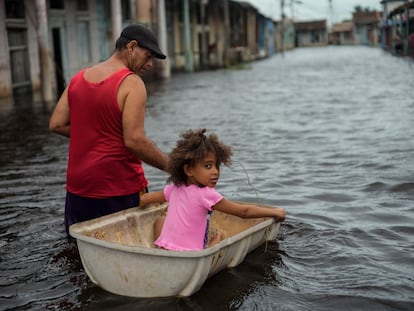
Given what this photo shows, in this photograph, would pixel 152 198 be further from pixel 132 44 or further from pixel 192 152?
pixel 132 44

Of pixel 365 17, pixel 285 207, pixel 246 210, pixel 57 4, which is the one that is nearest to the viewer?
pixel 246 210

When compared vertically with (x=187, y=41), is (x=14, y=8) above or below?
above

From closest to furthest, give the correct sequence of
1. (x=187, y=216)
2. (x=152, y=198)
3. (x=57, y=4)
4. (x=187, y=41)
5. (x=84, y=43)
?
(x=187, y=216) → (x=152, y=198) → (x=57, y=4) → (x=84, y=43) → (x=187, y=41)

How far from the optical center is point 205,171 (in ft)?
11.9

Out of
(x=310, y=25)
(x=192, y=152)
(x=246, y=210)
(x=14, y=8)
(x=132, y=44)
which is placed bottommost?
(x=246, y=210)

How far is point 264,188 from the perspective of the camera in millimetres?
6453

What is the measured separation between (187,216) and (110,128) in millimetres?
722

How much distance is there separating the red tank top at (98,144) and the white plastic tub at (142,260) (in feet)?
0.72

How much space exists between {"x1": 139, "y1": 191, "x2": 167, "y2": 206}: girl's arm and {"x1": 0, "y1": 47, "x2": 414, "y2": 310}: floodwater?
0.61m

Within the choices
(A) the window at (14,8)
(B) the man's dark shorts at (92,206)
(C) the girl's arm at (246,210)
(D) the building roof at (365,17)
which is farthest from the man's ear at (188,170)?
(D) the building roof at (365,17)

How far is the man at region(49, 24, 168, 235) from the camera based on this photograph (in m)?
3.70

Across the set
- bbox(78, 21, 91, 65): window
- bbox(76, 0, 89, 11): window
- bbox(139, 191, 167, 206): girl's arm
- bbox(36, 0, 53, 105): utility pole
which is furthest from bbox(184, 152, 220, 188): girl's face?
bbox(76, 0, 89, 11): window

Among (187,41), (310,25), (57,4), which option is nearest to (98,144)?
(57,4)

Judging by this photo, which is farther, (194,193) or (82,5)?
(82,5)
